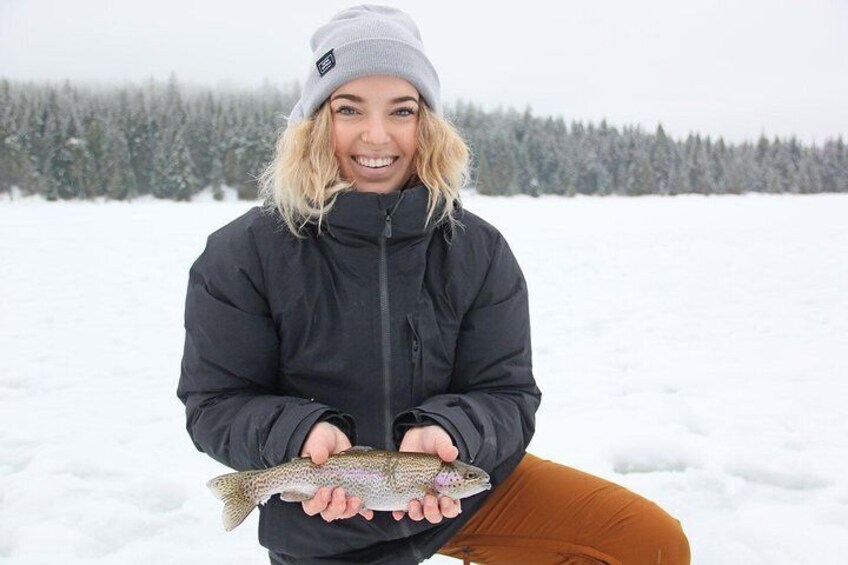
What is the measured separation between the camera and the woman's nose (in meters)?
2.64

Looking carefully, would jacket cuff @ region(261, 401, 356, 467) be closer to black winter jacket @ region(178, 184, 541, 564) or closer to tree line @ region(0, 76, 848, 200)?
black winter jacket @ region(178, 184, 541, 564)

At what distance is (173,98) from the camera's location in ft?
232

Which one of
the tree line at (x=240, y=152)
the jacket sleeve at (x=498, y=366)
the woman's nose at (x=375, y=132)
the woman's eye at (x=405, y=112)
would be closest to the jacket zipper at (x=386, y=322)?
the jacket sleeve at (x=498, y=366)

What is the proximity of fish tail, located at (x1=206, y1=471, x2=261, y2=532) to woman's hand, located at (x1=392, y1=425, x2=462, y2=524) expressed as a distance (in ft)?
1.65

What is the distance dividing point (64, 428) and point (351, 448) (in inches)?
163

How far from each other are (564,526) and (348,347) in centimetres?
108

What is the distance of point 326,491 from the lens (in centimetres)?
222

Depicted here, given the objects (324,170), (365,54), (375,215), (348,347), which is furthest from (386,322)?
(365,54)

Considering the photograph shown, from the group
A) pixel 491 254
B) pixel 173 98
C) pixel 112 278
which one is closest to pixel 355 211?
pixel 491 254

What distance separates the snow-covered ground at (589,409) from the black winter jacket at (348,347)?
1395 millimetres

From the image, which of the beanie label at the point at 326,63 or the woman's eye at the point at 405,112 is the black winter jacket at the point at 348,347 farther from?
the beanie label at the point at 326,63

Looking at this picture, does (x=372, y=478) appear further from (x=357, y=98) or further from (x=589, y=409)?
(x=589, y=409)

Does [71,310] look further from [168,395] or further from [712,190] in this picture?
[712,190]

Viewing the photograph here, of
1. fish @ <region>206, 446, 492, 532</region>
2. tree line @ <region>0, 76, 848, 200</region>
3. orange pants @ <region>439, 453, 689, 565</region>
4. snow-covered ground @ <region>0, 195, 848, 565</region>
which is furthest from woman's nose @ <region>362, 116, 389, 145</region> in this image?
tree line @ <region>0, 76, 848, 200</region>
